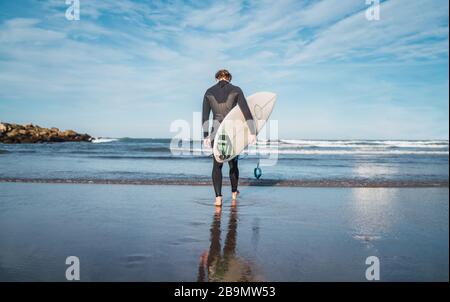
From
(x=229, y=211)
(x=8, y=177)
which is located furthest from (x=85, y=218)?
(x=8, y=177)

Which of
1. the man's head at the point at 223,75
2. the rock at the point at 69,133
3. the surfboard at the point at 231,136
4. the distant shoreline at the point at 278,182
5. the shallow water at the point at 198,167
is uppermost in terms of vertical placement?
the rock at the point at 69,133

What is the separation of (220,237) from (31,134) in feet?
125

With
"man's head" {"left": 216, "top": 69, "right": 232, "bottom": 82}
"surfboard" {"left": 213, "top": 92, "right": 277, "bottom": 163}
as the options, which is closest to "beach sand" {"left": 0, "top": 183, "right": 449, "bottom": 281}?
"surfboard" {"left": 213, "top": 92, "right": 277, "bottom": 163}

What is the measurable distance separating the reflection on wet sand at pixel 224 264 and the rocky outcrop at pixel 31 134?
35.7 meters

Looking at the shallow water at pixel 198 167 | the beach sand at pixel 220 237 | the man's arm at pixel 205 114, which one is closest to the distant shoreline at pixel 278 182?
the shallow water at pixel 198 167

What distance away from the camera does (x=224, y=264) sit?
2.66 metres

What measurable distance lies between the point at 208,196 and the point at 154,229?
248cm

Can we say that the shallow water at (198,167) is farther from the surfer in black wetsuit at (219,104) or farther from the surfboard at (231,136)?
the surfer in black wetsuit at (219,104)

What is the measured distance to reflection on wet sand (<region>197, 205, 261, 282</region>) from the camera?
7.91 ft

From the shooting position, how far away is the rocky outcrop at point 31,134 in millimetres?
33972

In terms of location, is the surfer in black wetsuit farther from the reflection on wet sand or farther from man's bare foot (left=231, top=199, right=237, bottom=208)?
the reflection on wet sand

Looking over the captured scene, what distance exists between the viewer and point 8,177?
8.27 metres

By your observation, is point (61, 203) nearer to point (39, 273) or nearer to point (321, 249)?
point (39, 273)

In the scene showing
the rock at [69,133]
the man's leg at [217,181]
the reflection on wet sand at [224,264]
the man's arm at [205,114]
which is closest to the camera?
the reflection on wet sand at [224,264]
